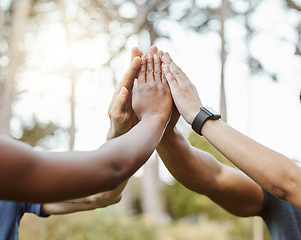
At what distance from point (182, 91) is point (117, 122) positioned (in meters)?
0.25

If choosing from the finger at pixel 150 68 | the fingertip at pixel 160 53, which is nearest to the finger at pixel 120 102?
the finger at pixel 150 68

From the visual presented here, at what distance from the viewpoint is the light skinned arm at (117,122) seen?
4.53 feet

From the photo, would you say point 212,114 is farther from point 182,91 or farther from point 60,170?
point 60,170

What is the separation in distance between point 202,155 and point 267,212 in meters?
0.30

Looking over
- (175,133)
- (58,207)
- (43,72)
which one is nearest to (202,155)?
(175,133)

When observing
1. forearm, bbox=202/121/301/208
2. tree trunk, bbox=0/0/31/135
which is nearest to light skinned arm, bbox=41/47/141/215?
forearm, bbox=202/121/301/208

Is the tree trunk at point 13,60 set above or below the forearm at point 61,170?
below

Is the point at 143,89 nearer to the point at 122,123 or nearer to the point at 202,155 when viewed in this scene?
the point at 122,123

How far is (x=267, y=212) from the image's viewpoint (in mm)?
1398

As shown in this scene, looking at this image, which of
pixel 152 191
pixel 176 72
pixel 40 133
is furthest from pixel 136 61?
pixel 152 191

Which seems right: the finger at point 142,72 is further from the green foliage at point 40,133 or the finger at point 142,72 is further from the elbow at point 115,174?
the green foliage at point 40,133

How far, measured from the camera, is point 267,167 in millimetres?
1082

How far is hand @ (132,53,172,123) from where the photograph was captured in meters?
1.30

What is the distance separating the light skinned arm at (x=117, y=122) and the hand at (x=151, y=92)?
34mm
